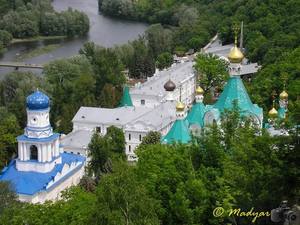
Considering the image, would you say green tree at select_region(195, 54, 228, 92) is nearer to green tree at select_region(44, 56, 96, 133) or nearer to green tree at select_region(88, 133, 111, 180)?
green tree at select_region(44, 56, 96, 133)

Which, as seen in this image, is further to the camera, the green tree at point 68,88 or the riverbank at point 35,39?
the riverbank at point 35,39

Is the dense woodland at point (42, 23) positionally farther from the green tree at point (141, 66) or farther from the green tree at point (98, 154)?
the green tree at point (98, 154)

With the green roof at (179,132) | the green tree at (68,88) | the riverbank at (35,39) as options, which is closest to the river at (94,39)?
the riverbank at (35,39)

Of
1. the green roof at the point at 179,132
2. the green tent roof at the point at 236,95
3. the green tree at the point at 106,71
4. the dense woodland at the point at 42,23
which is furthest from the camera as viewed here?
the dense woodland at the point at 42,23

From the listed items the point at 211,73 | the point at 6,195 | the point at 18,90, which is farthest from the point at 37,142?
the point at 211,73

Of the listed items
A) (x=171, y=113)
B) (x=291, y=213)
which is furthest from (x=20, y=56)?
(x=291, y=213)

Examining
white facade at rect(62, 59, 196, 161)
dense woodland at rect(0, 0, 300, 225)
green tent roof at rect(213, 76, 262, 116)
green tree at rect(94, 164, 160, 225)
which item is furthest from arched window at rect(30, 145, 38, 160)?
green tree at rect(94, 164, 160, 225)
